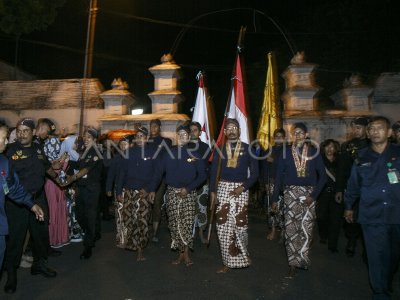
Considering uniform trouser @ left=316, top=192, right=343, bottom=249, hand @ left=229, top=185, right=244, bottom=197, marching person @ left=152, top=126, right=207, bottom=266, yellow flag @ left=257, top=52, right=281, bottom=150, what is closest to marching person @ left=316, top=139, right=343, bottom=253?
uniform trouser @ left=316, top=192, right=343, bottom=249

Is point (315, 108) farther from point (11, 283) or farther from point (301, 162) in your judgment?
point (11, 283)

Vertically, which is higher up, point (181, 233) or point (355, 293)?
point (181, 233)

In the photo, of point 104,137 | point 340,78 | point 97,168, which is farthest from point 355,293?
point 340,78

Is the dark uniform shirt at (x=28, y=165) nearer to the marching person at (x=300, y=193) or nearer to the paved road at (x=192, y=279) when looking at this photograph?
the paved road at (x=192, y=279)

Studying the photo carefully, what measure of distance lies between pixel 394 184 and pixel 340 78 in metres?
16.9

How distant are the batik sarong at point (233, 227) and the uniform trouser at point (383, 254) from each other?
5.88 ft

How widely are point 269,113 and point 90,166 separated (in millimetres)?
4533

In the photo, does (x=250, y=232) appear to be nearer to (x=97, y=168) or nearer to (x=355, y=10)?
(x=97, y=168)

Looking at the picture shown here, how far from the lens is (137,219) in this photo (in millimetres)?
6227

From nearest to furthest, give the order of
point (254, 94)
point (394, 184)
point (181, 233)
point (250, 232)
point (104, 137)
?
point (394, 184)
point (181, 233)
point (250, 232)
point (104, 137)
point (254, 94)

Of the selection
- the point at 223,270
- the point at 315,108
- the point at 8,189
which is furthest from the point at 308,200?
the point at 315,108

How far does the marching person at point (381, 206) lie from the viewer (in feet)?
13.6

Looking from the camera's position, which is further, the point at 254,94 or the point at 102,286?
the point at 254,94

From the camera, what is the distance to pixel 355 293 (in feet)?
15.8
